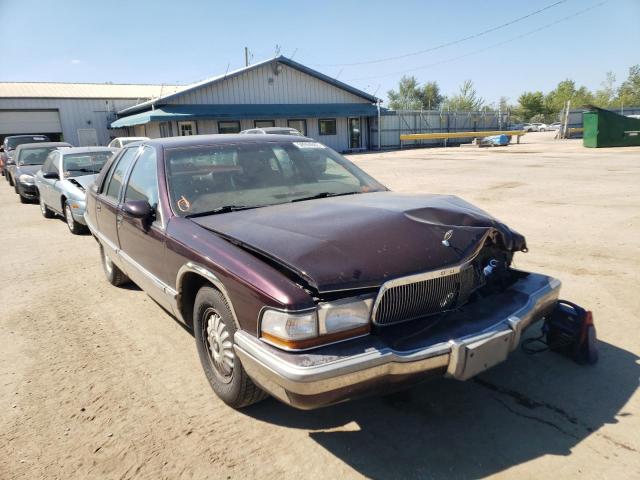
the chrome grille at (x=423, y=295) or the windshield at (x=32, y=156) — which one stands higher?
the windshield at (x=32, y=156)

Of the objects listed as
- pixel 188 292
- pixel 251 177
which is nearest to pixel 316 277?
pixel 188 292

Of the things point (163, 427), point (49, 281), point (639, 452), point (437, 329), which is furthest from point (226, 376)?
point (49, 281)

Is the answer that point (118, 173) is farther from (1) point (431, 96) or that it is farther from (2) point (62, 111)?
(1) point (431, 96)

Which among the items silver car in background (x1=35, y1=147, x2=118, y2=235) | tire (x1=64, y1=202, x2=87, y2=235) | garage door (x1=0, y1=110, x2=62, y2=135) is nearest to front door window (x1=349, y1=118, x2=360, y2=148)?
garage door (x1=0, y1=110, x2=62, y2=135)

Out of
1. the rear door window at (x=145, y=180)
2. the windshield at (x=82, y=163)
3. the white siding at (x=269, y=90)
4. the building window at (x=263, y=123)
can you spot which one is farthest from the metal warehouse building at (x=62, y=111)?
the rear door window at (x=145, y=180)

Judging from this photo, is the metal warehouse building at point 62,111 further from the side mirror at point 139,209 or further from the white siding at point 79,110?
the side mirror at point 139,209

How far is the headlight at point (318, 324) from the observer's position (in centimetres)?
217

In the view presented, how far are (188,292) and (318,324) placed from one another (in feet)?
4.29

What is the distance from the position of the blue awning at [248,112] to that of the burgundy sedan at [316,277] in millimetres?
23262

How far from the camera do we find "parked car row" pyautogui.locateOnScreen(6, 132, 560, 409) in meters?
2.19

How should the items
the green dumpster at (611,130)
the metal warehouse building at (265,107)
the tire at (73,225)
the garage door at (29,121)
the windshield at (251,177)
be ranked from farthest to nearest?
the garage door at (29,121) → the metal warehouse building at (265,107) → the green dumpster at (611,130) → the tire at (73,225) → the windshield at (251,177)

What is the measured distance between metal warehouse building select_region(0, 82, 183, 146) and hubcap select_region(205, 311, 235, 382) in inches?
1310

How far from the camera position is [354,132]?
3484 centimetres

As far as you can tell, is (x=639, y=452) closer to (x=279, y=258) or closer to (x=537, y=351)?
(x=537, y=351)
